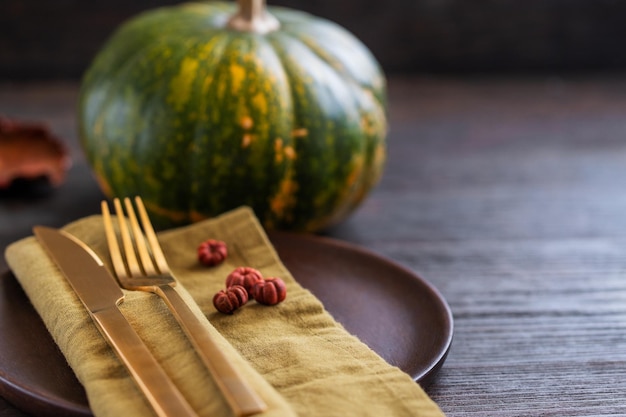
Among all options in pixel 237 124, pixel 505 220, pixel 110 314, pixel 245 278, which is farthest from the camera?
pixel 505 220

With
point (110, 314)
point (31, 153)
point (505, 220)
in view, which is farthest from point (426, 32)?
point (110, 314)

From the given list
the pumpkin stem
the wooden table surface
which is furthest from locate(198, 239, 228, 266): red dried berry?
the pumpkin stem

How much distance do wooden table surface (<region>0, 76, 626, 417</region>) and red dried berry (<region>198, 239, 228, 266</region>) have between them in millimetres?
284

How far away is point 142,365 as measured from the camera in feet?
2.26

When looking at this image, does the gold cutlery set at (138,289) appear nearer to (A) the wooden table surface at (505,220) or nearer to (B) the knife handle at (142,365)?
(B) the knife handle at (142,365)

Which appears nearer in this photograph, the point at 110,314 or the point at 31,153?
the point at 110,314

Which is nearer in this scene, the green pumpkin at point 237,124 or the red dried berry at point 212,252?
the red dried berry at point 212,252

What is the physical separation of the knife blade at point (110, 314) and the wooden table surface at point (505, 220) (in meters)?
0.13

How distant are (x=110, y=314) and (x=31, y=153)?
0.76 meters

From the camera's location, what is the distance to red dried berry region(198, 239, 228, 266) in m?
0.97

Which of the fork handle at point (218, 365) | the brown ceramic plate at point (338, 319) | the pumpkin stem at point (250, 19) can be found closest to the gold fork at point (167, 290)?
the fork handle at point (218, 365)

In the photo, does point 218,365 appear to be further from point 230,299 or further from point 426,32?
point 426,32

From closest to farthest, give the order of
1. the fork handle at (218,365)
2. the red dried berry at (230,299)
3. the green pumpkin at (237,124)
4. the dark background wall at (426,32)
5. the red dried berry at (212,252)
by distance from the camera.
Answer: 1. the fork handle at (218,365)
2. the red dried berry at (230,299)
3. the red dried berry at (212,252)
4. the green pumpkin at (237,124)
5. the dark background wall at (426,32)

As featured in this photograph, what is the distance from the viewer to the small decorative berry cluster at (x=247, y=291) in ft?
2.80
